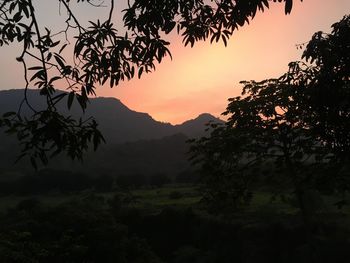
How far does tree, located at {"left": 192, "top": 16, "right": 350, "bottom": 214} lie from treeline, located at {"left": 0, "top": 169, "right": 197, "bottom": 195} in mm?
81036

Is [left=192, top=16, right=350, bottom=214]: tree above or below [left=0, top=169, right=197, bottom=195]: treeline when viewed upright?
above

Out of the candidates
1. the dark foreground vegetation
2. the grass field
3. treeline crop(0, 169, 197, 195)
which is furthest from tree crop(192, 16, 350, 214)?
treeline crop(0, 169, 197, 195)

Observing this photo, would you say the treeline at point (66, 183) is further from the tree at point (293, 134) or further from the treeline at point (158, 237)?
the tree at point (293, 134)

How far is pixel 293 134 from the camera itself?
1680cm

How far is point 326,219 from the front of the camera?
1441 inches

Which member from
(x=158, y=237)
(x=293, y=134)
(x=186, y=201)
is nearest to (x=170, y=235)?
(x=158, y=237)

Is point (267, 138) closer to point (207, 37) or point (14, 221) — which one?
point (207, 37)

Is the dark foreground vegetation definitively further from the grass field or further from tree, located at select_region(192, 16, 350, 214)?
tree, located at select_region(192, 16, 350, 214)

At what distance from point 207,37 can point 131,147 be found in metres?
168

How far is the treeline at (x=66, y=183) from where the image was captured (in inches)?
3917

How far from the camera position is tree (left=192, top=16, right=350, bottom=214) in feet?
27.8

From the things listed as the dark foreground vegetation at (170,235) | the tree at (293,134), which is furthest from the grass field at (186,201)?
the tree at (293,134)

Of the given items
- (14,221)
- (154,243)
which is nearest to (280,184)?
(14,221)

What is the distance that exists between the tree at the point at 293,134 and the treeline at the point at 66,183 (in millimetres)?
81036
